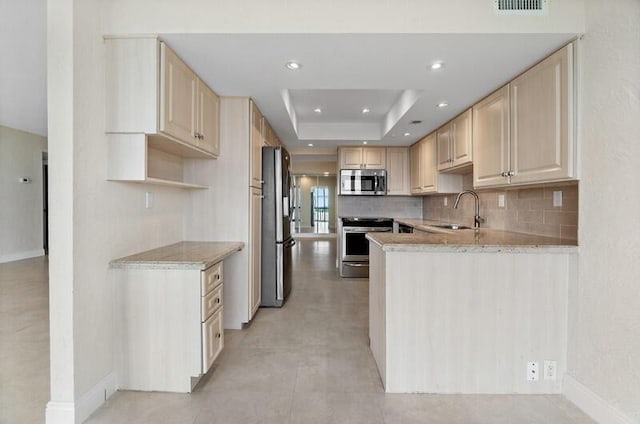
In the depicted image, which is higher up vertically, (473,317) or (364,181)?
(364,181)

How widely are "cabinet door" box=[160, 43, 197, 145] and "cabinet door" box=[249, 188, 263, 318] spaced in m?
0.97

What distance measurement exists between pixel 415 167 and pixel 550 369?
11.7 ft

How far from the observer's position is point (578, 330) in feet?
6.22

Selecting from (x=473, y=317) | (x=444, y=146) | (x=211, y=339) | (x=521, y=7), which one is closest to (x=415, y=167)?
(x=444, y=146)

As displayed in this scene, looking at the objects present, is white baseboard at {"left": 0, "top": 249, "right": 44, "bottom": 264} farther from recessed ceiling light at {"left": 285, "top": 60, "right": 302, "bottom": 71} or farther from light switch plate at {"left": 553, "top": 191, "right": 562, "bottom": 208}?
light switch plate at {"left": 553, "top": 191, "right": 562, "bottom": 208}

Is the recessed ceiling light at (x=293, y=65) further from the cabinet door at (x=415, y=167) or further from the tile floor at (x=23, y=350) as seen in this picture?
the cabinet door at (x=415, y=167)

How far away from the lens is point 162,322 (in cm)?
197

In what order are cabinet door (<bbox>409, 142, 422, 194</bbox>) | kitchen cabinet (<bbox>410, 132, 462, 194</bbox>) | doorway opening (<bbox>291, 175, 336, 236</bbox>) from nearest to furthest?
kitchen cabinet (<bbox>410, 132, 462, 194</bbox>)
cabinet door (<bbox>409, 142, 422, 194</bbox>)
doorway opening (<bbox>291, 175, 336, 236</bbox>)

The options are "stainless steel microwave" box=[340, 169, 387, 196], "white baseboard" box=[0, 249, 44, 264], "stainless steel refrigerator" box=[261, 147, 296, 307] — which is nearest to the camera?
"stainless steel refrigerator" box=[261, 147, 296, 307]

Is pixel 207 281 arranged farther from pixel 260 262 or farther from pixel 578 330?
pixel 578 330

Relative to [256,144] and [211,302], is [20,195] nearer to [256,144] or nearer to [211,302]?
[256,144]

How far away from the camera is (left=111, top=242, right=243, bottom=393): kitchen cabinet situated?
1953 millimetres

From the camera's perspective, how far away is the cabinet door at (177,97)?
6.50 feet

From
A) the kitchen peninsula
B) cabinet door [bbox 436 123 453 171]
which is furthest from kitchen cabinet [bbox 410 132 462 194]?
the kitchen peninsula
